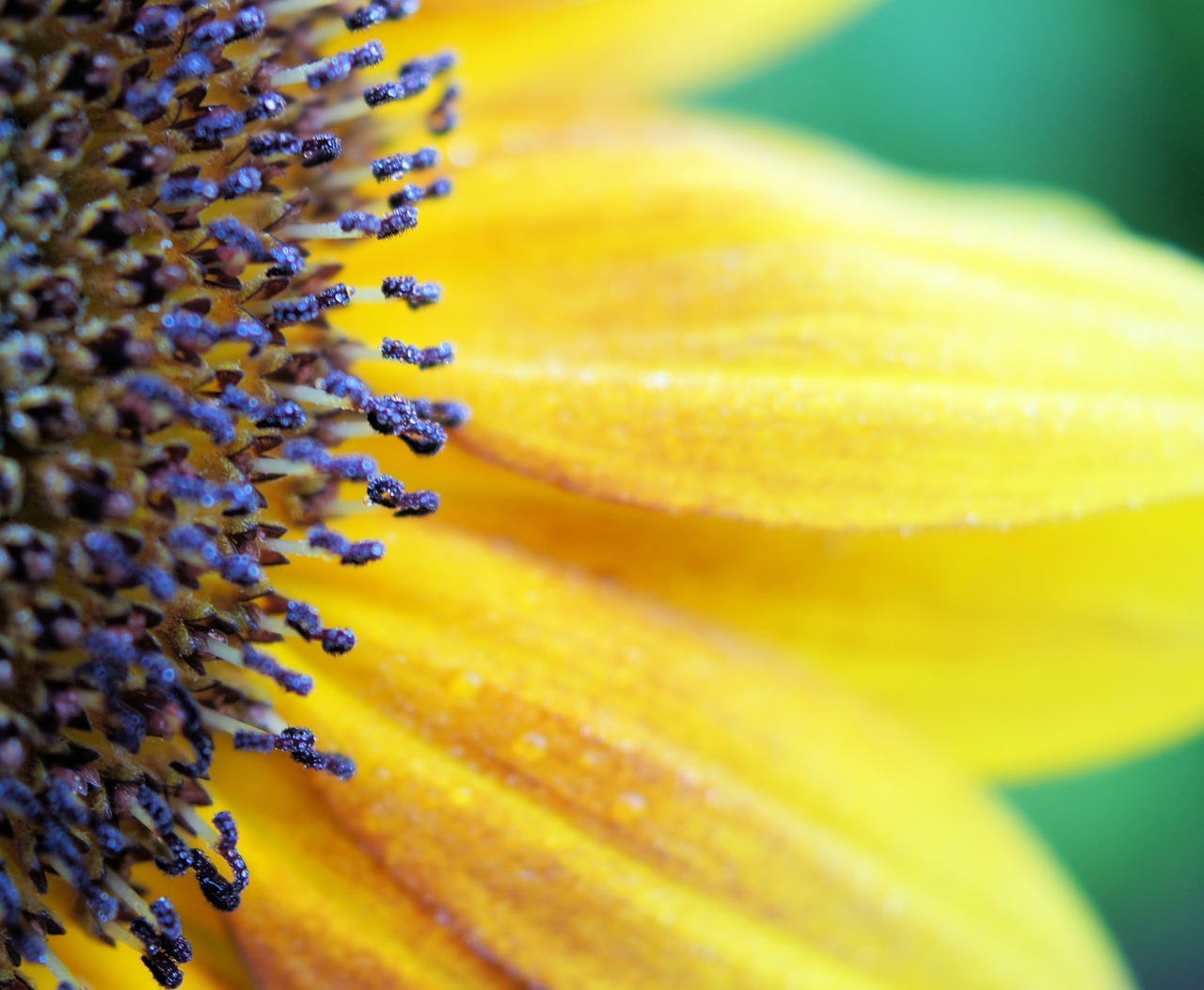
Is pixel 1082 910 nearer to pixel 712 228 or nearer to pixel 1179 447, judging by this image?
pixel 1179 447

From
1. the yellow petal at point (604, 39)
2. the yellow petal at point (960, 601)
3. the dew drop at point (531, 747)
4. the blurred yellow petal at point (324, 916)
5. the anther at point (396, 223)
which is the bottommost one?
the blurred yellow petal at point (324, 916)

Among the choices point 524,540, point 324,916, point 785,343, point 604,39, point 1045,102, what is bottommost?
point 324,916

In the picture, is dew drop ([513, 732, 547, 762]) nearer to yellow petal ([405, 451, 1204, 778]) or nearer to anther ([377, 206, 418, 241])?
yellow petal ([405, 451, 1204, 778])

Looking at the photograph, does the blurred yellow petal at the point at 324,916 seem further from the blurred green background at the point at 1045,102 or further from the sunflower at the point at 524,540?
the blurred green background at the point at 1045,102

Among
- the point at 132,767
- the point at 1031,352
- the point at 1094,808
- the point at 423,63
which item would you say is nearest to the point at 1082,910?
the point at 1094,808

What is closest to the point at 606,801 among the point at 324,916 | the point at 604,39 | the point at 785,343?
the point at 324,916

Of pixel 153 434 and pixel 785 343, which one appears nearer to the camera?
pixel 153 434

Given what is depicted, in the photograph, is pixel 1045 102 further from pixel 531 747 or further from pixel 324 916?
pixel 324 916

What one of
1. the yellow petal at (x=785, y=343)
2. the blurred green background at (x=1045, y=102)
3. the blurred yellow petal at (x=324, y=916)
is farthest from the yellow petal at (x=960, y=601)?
the blurred green background at (x=1045, y=102)
